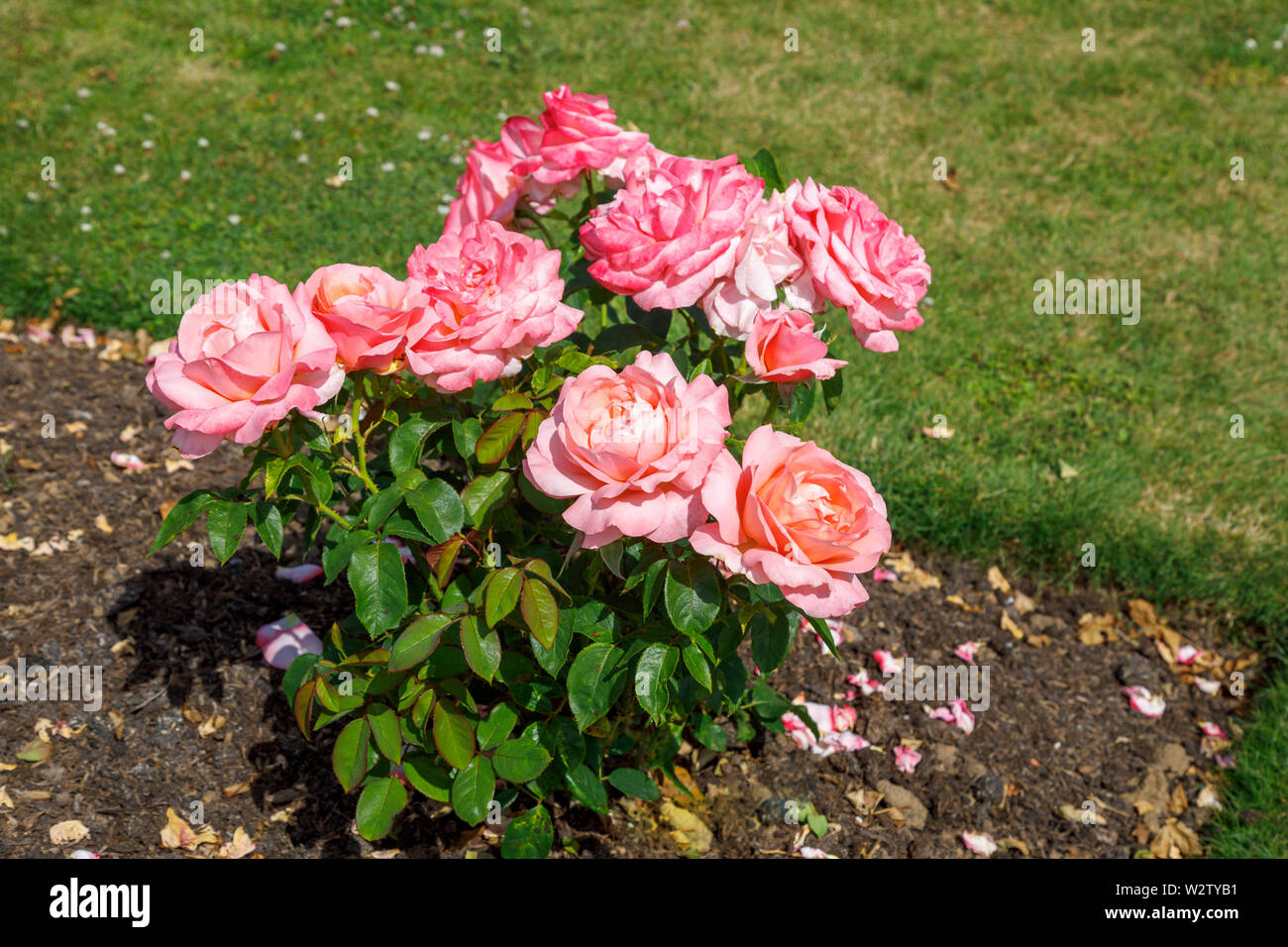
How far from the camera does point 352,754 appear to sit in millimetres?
1796

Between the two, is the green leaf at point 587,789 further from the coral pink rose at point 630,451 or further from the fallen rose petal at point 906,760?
the fallen rose petal at point 906,760

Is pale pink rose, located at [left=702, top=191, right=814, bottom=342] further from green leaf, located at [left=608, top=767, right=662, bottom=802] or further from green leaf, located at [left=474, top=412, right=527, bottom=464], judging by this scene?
green leaf, located at [left=608, top=767, right=662, bottom=802]

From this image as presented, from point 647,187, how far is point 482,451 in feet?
1.77

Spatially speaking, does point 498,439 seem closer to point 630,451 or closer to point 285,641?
point 630,451

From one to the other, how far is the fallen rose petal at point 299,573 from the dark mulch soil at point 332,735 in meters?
0.04

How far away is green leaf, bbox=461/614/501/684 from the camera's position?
1684 mm

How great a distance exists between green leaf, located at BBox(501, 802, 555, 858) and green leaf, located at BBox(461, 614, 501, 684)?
445 millimetres

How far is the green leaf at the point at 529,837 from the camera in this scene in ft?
6.40

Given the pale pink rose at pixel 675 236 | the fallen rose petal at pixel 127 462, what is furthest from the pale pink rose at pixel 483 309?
the fallen rose petal at pixel 127 462

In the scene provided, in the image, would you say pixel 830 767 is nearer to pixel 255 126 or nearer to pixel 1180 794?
pixel 1180 794

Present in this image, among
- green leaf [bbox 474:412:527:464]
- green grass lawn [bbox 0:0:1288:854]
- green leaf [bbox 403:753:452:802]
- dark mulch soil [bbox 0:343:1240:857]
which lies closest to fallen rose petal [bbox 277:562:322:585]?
dark mulch soil [bbox 0:343:1240:857]

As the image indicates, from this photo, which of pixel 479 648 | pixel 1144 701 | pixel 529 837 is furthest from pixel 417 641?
pixel 1144 701

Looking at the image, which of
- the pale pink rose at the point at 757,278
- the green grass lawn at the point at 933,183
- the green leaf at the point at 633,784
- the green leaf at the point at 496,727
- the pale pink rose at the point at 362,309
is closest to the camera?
the pale pink rose at the point at 362,309

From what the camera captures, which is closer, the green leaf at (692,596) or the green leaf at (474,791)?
the green leaf at (692,596)
